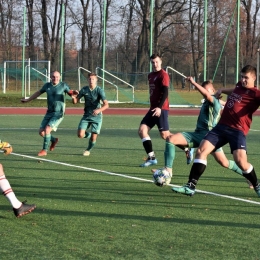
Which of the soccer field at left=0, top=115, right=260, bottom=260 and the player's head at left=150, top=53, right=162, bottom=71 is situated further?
the player's head at left=150, top=53, right=162, bottom=71

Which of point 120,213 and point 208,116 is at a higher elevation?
point 208,116

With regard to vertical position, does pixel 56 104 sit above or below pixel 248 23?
below

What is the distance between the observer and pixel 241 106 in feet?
27.7

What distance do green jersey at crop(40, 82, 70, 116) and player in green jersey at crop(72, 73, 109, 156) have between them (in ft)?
1.36

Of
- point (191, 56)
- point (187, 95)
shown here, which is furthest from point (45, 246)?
point (191, 56)

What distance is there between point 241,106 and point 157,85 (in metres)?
3.63

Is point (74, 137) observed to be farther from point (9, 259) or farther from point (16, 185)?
point (9, 259)

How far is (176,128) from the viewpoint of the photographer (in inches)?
875

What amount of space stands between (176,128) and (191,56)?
3992 centimetres

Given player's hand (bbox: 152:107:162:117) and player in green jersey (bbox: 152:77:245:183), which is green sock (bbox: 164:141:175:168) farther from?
player's hand (bbox: 152:107:162:117)

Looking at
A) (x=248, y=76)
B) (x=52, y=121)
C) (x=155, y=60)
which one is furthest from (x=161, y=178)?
(x=52, y=121)

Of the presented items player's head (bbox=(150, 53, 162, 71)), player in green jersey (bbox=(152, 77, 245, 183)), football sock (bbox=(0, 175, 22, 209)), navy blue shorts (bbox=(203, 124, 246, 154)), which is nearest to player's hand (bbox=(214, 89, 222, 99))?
navy blue shorts (bbox=(203, 124, 246, 154))

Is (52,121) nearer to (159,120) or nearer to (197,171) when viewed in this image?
(159,120)

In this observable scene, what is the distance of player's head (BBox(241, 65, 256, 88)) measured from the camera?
27.4 feet
